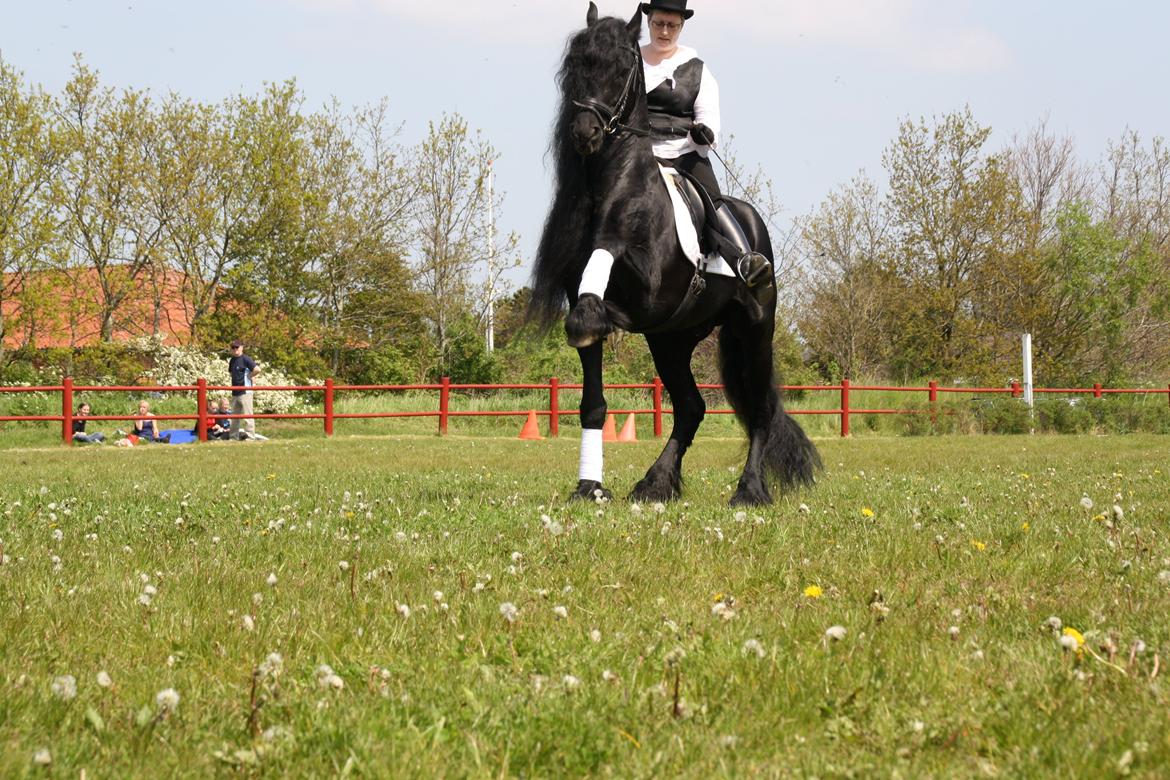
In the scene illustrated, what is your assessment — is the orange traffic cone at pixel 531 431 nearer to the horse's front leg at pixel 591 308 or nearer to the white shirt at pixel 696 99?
the white shirt at pixel 696 99

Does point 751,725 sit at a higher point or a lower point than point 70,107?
lower

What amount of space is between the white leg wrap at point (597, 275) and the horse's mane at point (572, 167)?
317 millimetres

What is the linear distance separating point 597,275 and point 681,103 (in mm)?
1914

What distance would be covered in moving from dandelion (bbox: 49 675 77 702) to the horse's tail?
629cm

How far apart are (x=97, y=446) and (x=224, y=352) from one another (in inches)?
565

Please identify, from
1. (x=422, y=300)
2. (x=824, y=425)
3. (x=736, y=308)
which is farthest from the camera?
(x=422, y=300)

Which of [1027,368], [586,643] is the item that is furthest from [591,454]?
[1027,368]

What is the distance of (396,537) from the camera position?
5203 mm

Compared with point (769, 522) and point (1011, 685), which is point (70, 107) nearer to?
point (769, 522)

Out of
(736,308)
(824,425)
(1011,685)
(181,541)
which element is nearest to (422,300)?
(824,425)

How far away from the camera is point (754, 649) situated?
297 centimetres

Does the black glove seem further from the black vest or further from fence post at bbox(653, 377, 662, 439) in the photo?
fence post at bbox(653, 377, 662, 439)

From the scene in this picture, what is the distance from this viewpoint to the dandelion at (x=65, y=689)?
8.24 feet

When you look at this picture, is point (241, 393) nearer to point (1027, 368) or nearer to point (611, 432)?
point (611, 432)
